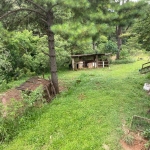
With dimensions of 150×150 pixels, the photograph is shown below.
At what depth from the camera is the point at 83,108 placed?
256 inches

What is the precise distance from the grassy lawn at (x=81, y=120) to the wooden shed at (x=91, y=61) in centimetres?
899

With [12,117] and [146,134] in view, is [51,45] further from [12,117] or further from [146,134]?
[146,134]

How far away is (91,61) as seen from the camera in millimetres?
18406

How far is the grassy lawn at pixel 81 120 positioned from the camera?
4.73m

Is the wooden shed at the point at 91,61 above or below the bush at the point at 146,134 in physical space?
above

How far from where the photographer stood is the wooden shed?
17.3 metres

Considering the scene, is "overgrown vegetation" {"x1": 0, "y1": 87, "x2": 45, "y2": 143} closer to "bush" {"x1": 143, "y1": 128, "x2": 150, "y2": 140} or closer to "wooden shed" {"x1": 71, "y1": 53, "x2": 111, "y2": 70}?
"bush" {"x1": 143, "y1": 128, "x2": 150, "y2": 140}

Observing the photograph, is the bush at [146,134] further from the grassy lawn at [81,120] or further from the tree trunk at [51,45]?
the tree trunk at [51,45]

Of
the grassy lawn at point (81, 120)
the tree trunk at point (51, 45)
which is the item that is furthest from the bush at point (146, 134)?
the tree trunk at point (51, 45)

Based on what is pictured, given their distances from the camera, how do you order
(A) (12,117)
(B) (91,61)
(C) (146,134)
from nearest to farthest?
1. (C) (146,134)
2. (A) (12,117)
3. (B) (91,61)

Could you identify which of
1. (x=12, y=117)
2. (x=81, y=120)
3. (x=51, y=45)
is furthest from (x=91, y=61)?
(x=12, y=117)

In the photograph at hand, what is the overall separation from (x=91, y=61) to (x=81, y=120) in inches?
517

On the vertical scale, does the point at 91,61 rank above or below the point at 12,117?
above

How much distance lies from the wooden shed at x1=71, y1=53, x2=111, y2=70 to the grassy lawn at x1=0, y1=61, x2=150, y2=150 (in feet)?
29.5
